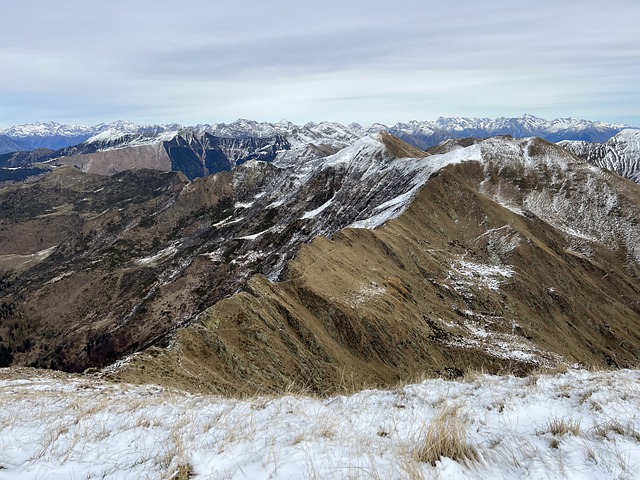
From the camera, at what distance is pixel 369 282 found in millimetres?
41781

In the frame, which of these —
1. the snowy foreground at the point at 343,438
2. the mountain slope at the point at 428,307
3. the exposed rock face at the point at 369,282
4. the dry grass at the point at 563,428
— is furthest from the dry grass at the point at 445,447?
the mountain slope at the point at 428,307

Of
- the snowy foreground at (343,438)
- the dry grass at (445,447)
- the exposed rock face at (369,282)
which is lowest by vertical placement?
the exposed rock face at (369,282)

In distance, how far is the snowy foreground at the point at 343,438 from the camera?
161 inches

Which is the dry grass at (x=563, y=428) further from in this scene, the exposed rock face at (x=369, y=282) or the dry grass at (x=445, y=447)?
the exposed rock face at (x=369, y=282)

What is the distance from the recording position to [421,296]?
144ft

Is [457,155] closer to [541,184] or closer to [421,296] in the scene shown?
[541,184]

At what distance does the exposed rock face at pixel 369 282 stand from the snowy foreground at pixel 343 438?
6.11m

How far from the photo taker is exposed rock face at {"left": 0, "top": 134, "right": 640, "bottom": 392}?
100ft

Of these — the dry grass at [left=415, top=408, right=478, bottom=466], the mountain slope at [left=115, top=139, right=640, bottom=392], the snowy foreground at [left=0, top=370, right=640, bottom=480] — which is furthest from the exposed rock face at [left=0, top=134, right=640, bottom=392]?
the dry grass at [left=415, top=408, right=478, bottom=466]

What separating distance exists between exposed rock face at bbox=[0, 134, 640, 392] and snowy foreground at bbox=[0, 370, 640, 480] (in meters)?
6.11

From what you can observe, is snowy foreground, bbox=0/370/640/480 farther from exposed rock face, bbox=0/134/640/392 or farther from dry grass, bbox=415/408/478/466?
exposed rock face, bbox=0/134/640/392

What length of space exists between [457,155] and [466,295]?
66410 millimetres

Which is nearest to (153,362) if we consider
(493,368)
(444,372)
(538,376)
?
(538,376)

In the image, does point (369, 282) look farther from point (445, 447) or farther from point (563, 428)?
point (445, 447)
